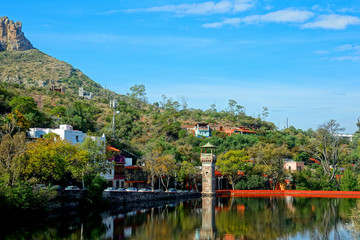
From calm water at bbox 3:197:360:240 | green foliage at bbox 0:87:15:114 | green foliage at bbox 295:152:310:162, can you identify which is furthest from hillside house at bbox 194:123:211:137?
calm water at bbox 3:197:360:240

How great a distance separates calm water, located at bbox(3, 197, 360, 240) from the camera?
135 ft

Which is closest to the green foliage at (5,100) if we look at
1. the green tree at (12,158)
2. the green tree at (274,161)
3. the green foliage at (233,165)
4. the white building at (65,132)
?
the white building at (65,132)

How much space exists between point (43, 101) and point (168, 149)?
59.0m

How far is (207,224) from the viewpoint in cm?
4956

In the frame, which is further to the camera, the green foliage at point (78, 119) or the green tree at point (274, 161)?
the green foliage at point (78, 119)

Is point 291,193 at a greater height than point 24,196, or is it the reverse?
point 24,196

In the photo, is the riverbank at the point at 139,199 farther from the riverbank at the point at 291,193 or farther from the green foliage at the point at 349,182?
the green foliage at the point at 349,182

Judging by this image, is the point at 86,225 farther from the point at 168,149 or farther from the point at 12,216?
the point at 168,149

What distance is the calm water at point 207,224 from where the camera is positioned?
4128cm

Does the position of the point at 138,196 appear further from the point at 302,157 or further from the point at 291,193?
the point at 302,157

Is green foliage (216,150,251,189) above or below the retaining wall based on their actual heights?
above

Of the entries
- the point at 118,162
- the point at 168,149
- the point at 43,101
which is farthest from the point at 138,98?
the point at 118,162

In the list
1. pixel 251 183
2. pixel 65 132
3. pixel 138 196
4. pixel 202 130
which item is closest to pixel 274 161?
pixel 251 183

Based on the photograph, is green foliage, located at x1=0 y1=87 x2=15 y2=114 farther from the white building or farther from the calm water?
the calm water
